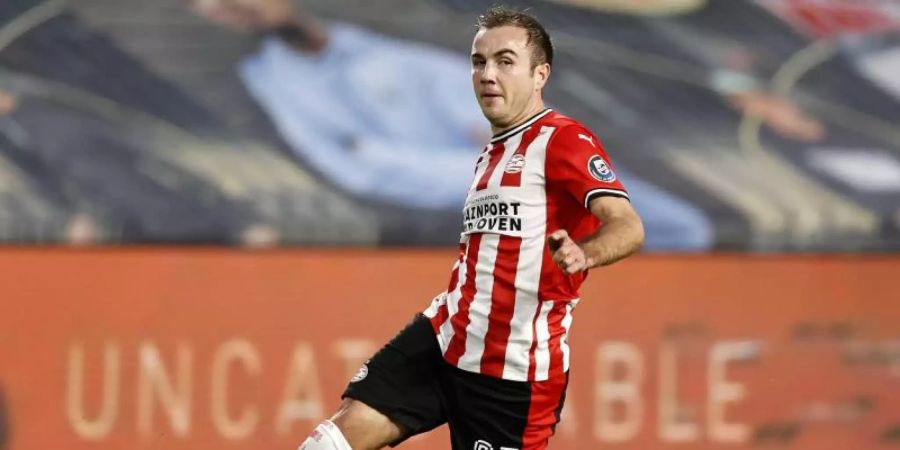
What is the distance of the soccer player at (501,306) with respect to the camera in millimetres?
4285

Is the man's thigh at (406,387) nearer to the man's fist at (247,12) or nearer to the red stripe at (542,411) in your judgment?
the red stripe at (542,411)

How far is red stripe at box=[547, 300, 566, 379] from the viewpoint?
4375mm

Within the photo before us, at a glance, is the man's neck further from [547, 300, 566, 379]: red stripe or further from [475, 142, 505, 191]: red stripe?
[547, 300, 566, 379]: red stripe

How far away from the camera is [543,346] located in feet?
14.4

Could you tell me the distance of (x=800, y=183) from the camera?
8172 millimetres

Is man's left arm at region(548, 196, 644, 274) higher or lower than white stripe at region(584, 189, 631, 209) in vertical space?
lower

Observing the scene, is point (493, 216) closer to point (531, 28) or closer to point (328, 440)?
point (531, 28)

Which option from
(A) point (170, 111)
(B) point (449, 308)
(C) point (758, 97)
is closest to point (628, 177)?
(C) point (758, 97)

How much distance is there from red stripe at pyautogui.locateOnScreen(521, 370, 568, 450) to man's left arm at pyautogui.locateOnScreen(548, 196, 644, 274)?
66cm

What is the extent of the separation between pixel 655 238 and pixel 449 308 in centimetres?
357

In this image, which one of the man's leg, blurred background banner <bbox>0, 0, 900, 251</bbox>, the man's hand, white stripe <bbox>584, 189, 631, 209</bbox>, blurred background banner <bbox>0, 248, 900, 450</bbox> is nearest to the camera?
the man's hand

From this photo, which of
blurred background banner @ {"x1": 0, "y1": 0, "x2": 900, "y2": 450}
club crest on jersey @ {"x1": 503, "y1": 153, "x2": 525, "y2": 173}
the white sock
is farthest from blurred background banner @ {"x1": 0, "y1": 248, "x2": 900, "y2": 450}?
club crest on jersey @ {"x1": 503, "y1": 153, "x2": 525, "y2": 173}

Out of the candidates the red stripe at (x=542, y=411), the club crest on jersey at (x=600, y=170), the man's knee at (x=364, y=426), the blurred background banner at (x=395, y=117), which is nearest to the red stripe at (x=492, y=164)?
the club crest on jersey at (x=600, y=170)

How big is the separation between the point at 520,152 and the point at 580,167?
0.28 m
